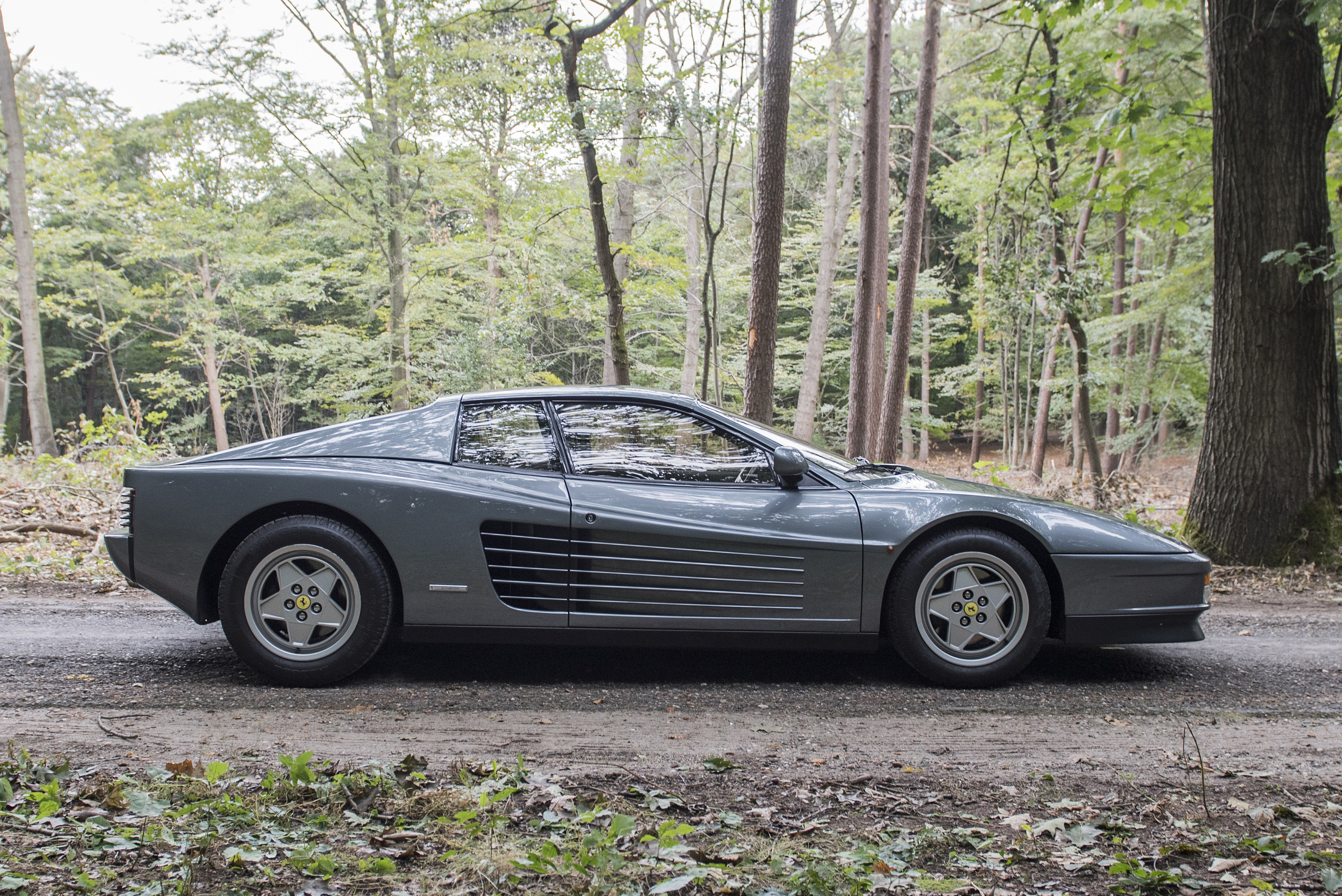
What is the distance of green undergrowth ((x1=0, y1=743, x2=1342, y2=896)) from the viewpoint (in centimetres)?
185

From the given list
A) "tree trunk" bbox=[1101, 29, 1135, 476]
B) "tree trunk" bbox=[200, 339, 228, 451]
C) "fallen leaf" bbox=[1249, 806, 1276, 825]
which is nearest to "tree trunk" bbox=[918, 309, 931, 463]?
"tree trunk" bbox=[1101, 29, 1135, 476]

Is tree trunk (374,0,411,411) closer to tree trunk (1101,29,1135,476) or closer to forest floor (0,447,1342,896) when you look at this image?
forest floor (0,447,1342,896)

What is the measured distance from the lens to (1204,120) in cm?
807

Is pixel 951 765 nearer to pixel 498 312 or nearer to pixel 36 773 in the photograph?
pixel 36 773

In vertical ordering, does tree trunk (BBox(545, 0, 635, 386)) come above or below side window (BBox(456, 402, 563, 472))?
above

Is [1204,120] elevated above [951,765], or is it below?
above

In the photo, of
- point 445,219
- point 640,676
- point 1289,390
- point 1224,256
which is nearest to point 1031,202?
point 1224,256

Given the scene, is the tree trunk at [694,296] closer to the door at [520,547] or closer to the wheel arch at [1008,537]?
the wheel arch at [1008,537]

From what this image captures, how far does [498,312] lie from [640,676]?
15565 millimetres

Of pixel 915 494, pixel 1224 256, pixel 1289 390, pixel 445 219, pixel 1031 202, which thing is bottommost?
pixel 915 494

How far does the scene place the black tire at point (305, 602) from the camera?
3.51m

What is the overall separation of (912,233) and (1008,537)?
9300 mm

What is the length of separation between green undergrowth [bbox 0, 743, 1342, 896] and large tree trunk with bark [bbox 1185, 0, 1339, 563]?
185 inches

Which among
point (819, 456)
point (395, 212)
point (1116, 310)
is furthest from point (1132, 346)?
point (819, 456)
